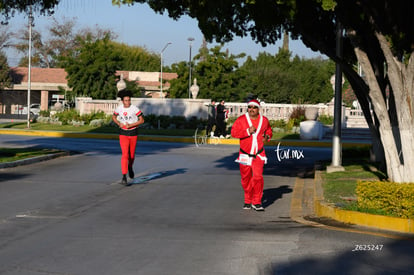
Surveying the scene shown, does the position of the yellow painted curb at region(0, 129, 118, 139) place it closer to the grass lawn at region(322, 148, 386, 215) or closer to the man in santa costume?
the grass lawn at region(322, 148, 386, 215)

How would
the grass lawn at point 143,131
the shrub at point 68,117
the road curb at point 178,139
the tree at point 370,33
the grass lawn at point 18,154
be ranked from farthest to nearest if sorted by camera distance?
the shrub at point 68,117 < the grass lawn at point 143,131 < the road curb at point 178,139 < the grass lawn at point 18,154 < the tree at point 370,33

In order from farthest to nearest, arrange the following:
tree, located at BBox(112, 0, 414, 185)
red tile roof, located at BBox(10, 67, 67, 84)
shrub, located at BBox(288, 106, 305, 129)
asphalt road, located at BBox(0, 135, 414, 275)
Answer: red tile roof, located at BBox(10, 67, 67, 84) → shrub, located at BBox(288, 106, 305, 129) → tree, located at BBox(112, 0, 414, 185) → asphalt road, located at BBox(0, 135, 414, 275)

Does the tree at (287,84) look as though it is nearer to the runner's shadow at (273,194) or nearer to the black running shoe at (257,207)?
the runner's shadow at (273,194)

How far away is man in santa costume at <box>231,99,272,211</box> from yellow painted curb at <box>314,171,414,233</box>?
3.45 ft

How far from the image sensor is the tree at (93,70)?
6969cm

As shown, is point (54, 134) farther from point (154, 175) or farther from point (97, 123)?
point (154, 175)

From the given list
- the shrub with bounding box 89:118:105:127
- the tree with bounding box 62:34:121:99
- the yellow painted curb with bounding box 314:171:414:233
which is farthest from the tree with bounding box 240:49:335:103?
the yellow painted curb with bounding box 314:171:414:233

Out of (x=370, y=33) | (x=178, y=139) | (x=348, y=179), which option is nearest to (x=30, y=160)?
(x=348, y=179)

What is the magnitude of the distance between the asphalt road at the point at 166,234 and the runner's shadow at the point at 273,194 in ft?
0.07

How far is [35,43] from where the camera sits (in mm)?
104438

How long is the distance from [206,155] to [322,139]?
13.0m

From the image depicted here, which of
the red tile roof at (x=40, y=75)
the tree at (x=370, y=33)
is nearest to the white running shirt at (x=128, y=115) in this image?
the tree at (x=370, y=33)

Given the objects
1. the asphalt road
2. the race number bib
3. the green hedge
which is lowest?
the asphalt road

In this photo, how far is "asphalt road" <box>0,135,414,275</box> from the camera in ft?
23.8
